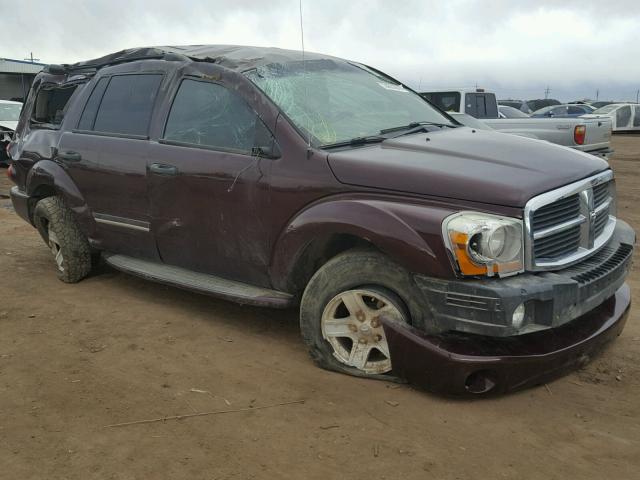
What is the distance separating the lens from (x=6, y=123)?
13.5 meters

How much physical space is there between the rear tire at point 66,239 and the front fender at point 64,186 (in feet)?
0.43

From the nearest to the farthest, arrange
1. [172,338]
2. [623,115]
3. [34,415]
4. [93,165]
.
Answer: [34,415] < [172,338] < [93,165] < [623,115]

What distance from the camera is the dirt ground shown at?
272cm

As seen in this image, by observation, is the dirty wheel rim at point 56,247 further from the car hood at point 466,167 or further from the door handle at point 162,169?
the car hood at point 466,167

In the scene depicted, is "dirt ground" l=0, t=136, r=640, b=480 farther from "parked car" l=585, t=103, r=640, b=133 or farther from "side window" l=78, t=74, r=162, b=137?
"parked car" l=585, t=103, r=640, b=133

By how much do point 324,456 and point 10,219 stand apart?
764cm

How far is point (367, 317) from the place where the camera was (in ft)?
11.1

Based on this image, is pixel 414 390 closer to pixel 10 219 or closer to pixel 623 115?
pixel 10 219

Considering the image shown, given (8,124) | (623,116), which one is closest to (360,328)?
(8,124)

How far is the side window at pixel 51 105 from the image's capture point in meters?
5.41

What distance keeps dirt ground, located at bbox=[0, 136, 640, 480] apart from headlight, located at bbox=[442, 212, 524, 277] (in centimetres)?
74

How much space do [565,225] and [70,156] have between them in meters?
3.71

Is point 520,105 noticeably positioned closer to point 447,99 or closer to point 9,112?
point 447,99

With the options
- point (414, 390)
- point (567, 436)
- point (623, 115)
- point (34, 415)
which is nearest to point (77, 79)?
point (34, 415)
